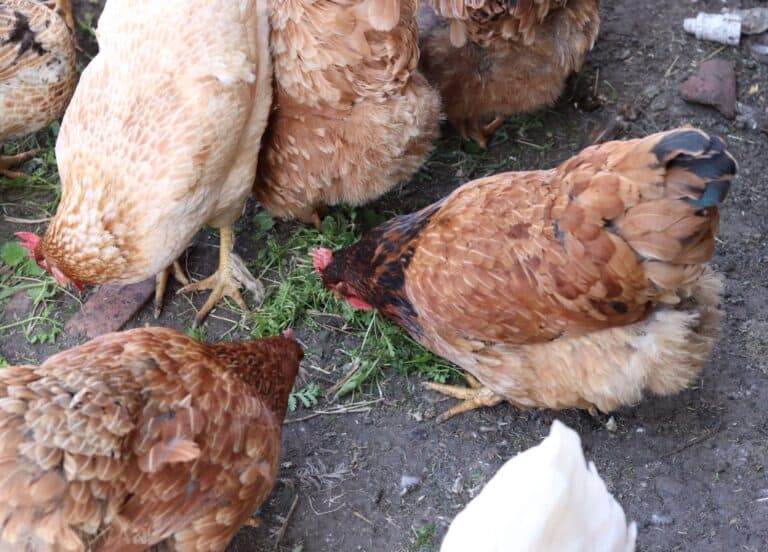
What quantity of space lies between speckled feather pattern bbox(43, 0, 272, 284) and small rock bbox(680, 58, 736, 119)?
1895mm

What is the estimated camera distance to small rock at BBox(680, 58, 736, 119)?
320 centimetres

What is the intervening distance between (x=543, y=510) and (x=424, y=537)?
36.1 inches

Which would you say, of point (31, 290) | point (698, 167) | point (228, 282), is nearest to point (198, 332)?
point (228, 282)

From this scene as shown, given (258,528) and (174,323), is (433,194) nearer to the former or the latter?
(174,323)

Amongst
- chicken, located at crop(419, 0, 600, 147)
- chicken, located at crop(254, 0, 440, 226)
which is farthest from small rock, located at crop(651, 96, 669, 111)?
chicken, located at crop(254, 0, 440, 226)

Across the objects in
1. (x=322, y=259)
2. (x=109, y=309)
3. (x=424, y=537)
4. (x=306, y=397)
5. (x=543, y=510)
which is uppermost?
(x=543, y=510)

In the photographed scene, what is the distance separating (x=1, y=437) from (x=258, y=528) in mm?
929

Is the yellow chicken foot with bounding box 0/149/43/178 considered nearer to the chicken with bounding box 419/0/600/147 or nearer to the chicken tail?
the chicken with bounding box 419/0/600/147

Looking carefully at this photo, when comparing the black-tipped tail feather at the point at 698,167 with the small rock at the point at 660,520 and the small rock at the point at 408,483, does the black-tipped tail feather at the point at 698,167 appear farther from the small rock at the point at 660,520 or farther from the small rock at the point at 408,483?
the small rock at the point at 408,483

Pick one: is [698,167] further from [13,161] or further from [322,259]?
[13,161]

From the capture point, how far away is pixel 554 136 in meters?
3.30

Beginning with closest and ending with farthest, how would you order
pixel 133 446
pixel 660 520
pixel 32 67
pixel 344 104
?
pixel 133 446
pixel 660 520
pixel 344 104
pixel 32 67

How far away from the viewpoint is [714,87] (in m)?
3.22

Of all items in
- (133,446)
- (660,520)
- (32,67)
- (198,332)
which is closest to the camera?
(133,446)
